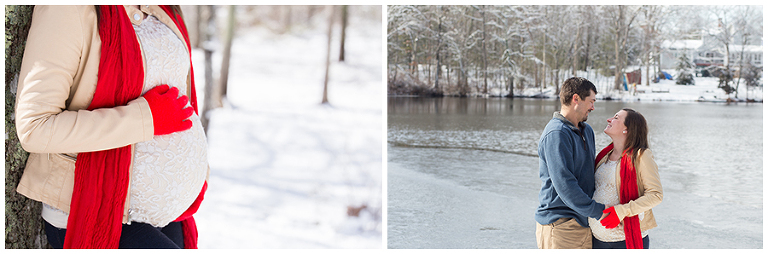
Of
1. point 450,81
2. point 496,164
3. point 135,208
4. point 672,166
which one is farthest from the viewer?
point 450,81

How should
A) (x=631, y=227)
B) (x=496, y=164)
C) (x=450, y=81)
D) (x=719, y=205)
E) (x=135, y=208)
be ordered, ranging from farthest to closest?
1. (x=450, y=81)
2. (x=496, y=164)
3. (x=719, y=205)
4. (x=631, y=227)
5. (x=135, y=208)

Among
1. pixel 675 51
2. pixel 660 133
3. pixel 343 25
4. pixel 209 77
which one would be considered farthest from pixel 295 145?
pixel 675 51

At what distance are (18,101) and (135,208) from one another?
10.4 inches

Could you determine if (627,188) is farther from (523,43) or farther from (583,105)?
(523,43)

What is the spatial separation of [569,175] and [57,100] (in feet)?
3.70

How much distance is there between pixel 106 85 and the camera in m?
0.86

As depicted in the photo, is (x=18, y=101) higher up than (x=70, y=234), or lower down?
higher up

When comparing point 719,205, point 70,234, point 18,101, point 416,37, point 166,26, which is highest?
point 416,37

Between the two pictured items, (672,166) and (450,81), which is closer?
(672,166)

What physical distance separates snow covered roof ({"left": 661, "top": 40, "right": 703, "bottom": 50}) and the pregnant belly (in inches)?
484

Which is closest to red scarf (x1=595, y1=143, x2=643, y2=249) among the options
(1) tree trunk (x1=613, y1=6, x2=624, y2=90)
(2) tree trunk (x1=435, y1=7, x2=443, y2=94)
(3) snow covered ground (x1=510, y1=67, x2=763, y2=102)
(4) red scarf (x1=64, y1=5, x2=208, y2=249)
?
(4) red scarf (x1=64, y1=5, x2=208, y2=249)

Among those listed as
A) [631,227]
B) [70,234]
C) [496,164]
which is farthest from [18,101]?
[496,164]

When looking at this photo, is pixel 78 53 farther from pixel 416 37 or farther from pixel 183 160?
pixel 416 37

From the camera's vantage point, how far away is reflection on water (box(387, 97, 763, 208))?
6.92m
